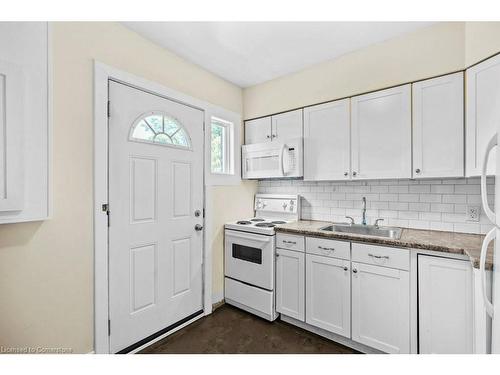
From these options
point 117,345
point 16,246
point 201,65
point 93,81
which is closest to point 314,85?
point 201,65

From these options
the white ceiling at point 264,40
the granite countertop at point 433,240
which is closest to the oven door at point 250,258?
the granite countertop at point 433,240

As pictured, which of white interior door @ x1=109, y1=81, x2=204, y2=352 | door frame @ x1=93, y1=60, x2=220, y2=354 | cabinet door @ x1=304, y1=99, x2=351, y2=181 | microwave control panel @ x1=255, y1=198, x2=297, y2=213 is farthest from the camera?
microwave control panel @ x1=255, y1=198, x2=297, y2=213

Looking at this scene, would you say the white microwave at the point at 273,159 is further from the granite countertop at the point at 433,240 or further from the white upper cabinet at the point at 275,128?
the granite countertop at the point at 433,240

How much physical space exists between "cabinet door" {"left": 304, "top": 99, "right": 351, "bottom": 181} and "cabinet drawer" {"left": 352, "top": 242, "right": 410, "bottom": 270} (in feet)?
2.28

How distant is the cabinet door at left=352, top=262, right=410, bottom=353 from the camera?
→ 1.71 meters

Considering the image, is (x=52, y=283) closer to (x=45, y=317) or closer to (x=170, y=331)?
(x=45, y=317)

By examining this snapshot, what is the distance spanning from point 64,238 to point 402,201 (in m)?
2.63

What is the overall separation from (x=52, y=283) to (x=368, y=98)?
2684mm

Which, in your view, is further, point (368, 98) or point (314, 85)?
point (314, 85)

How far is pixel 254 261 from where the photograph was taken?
2.46m

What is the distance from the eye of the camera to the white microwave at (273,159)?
2555mm

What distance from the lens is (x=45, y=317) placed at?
1489mm

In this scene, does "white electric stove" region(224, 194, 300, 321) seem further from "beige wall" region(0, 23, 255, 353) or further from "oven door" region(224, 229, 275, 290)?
"beige wall" region(0, 23, 255, 353)

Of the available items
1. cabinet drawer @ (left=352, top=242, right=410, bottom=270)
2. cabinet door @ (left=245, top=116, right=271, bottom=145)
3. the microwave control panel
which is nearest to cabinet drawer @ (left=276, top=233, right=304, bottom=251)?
cabinet drawer @ (left=352, top=242, right=410, bottom=270)
